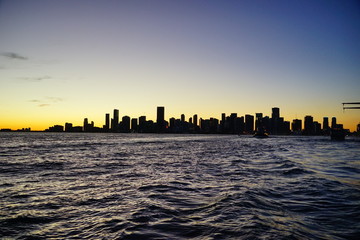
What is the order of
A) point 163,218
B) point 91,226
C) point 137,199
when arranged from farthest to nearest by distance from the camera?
point 137,199
point 163,218
point 91,226

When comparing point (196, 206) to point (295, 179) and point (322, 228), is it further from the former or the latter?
point (295, 179)

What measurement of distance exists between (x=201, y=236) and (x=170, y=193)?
547cm

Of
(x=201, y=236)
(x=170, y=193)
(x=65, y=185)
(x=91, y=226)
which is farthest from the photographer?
(x=65, y=185)

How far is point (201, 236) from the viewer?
250 inches

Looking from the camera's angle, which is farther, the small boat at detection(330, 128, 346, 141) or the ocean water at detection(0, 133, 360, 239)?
the small boat at detection(330, 128, 346, 141)

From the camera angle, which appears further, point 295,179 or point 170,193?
point 295,179

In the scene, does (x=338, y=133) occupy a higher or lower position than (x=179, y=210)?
higher

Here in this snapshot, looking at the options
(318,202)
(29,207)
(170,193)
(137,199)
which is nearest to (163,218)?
(137,199)

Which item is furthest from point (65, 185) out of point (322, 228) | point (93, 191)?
point (322, 228)

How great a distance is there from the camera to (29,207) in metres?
9.30

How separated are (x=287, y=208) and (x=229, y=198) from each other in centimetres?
241

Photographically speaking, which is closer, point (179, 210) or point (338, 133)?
point (179, 210)

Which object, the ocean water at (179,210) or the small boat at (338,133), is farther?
the small boat at (338,133)

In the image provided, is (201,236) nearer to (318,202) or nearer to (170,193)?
(170,193)
